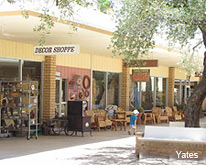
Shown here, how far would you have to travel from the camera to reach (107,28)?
1375cm

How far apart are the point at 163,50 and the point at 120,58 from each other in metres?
4.66

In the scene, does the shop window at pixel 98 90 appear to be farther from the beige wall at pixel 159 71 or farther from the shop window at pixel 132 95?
the beige wall at pixel 159 71

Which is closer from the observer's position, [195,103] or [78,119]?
[195,103]

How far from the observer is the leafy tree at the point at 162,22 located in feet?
31.5

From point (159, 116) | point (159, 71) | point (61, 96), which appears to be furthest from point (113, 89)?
point (159, 71)

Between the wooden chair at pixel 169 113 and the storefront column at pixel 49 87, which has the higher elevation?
the storefront column at pixel 49 87

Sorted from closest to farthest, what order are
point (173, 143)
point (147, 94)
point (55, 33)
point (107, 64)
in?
point (173, 143)
point (55, 33)
point (107, 64)
point (147, 94)

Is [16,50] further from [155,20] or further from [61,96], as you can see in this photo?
[155,20]

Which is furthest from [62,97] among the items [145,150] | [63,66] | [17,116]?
[145,150]

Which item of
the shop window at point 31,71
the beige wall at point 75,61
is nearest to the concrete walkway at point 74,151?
the shop window at point 31,71

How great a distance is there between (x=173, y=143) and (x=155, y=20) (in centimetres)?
304

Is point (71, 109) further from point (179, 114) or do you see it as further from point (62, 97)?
point (179, 114)

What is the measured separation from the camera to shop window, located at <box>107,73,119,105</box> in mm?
22391

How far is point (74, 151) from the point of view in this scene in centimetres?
1206
